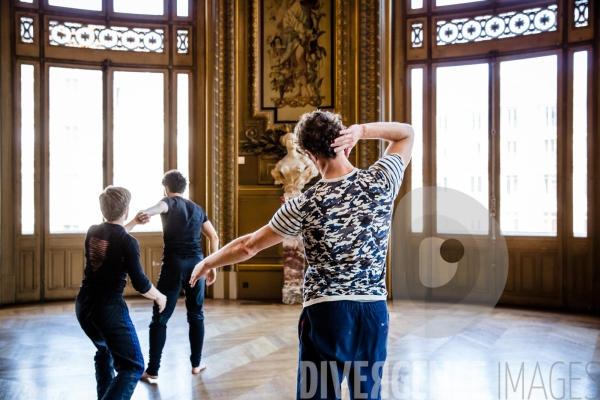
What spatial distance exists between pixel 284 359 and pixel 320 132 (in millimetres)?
2943

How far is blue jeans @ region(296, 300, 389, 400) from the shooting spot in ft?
5.71

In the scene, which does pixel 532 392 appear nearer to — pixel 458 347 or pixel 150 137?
pixel 458 347

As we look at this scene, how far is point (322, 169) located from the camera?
1.85 meters

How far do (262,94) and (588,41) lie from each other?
3.70m

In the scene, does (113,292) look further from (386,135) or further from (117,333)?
(386,135)

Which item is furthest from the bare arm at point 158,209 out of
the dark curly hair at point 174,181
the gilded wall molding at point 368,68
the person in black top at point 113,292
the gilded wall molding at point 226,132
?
the gilded wall molding at point 368,68

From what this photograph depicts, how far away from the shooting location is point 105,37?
7219 millimetres

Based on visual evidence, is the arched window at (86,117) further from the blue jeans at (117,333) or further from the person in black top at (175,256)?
the blue jeans at (117,333)

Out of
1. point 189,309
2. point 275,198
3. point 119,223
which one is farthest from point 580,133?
point 119,223

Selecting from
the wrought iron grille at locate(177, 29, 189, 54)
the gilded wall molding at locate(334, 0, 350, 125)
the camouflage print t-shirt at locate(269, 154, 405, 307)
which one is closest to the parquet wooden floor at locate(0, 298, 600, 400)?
the camouflage print t-shirt at locate(269, 154, 405, 307)

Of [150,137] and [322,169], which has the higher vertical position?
[150,137]

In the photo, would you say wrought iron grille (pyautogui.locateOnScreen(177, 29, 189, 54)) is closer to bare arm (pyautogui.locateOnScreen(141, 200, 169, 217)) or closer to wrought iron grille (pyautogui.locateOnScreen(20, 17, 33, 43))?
wrought iron grille (pyautogui.locateOnScreen(20, 17, 33, 43))

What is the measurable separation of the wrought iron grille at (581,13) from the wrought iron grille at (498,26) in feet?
0.70

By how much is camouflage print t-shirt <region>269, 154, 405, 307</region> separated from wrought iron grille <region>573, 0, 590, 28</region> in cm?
552
